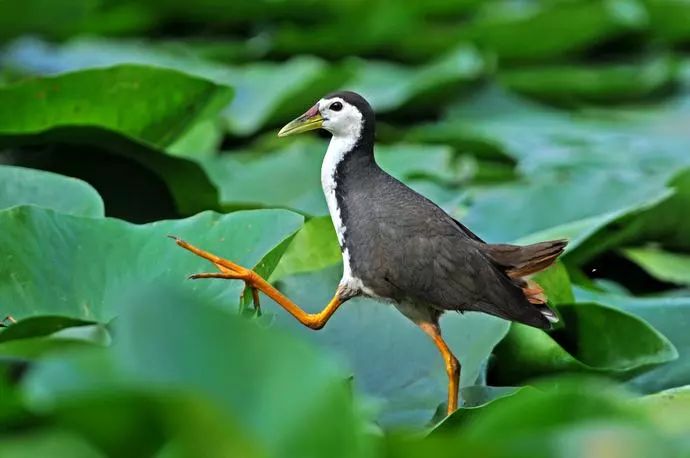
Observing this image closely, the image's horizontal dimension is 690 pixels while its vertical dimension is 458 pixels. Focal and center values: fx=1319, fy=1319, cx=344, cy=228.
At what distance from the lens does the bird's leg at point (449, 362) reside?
1.31 m

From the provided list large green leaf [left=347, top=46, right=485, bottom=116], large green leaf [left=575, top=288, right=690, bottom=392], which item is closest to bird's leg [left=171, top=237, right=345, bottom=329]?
large green leaf [left=575, top=288, right=690, bottom=392]

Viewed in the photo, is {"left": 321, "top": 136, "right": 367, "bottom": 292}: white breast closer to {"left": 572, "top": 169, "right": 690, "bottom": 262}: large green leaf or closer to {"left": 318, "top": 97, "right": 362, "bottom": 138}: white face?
{"left": 318, "top": 97, "right": 362, "bottom": 138}: white face

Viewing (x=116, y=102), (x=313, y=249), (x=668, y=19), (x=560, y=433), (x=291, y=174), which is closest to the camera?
(x=560, y=433)

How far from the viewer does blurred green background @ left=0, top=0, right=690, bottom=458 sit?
0.73 metres

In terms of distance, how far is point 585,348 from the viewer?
58.4 inches

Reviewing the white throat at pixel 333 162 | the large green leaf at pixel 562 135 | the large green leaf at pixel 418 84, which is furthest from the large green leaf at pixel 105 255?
the large green leaf at pixel 418 84

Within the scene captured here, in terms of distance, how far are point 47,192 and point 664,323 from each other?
732mm

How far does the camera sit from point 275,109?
Answer: 2.53m

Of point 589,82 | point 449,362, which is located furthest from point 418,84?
point 449,362

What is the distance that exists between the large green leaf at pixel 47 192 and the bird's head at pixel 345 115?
0.87ft

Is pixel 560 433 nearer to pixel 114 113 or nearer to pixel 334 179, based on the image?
pixel 334 179

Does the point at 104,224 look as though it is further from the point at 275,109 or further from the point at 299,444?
the point at 275,109

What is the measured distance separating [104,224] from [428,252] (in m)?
0.32

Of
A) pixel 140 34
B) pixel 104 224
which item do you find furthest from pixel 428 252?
pixel 140 34
